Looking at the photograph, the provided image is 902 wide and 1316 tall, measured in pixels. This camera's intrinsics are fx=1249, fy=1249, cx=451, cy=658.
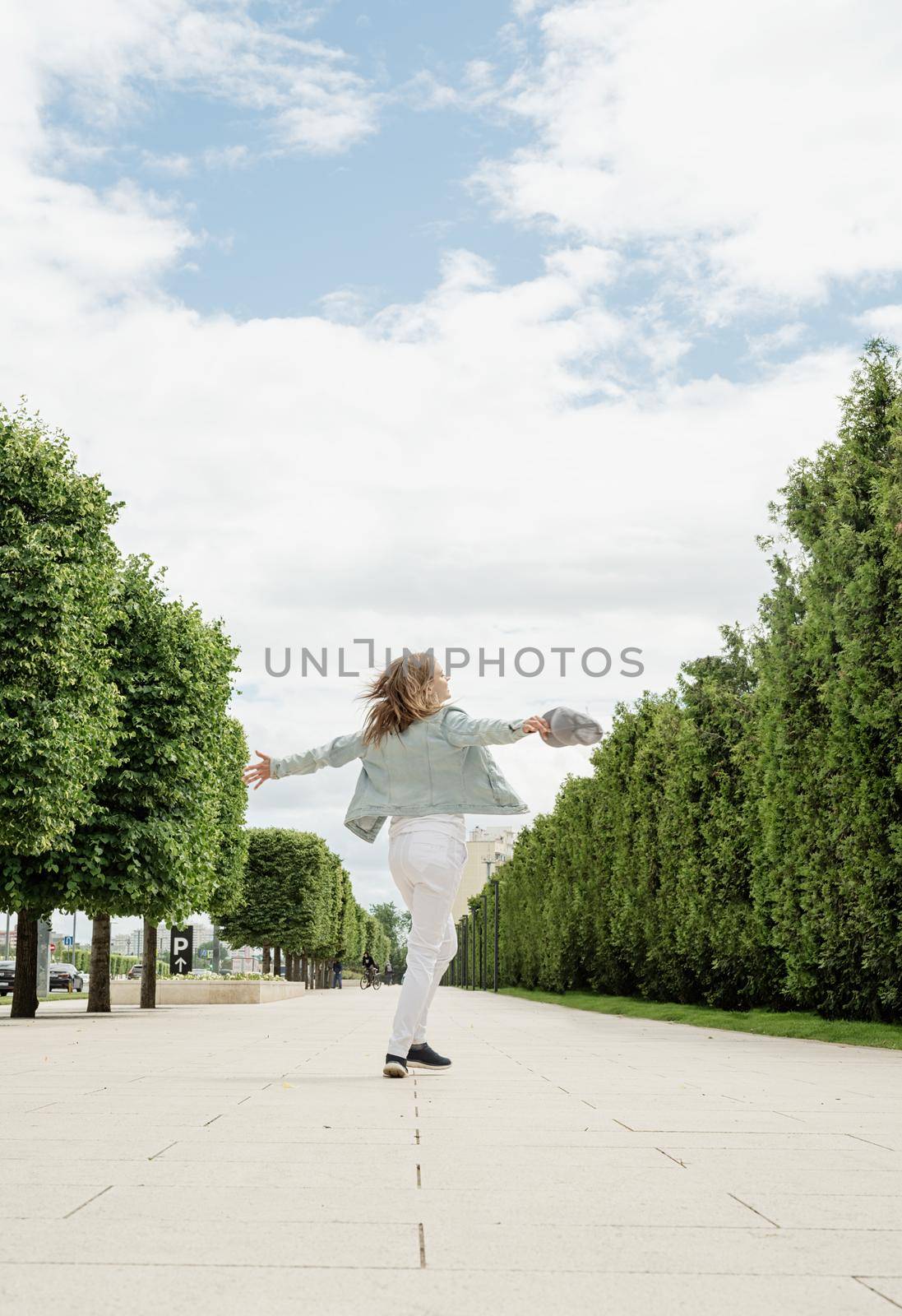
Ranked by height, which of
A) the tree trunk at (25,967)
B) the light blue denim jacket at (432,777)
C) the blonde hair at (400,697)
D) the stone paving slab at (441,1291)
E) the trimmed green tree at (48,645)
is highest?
the trimmed green tree at (48,645)

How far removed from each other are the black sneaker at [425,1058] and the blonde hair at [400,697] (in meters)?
1.95

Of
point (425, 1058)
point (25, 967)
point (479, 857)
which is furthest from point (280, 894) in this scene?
point (479, 857)

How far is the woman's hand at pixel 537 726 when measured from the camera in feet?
21.6

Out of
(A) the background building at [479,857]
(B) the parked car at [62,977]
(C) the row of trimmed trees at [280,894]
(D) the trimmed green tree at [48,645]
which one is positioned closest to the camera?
(D) the trimmed green tree at [48,645]

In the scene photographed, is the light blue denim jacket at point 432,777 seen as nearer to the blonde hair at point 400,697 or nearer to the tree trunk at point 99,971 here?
→ the blonde hair at point 400,697

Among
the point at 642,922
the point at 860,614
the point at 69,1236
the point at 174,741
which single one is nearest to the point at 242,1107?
the point at 69,1236

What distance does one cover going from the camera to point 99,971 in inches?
952

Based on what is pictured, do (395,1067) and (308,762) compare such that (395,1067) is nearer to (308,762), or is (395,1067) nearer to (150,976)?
(308,762)

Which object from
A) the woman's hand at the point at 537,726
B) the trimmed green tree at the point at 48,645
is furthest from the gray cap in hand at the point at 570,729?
the trimmed green tree at the point at 48,645

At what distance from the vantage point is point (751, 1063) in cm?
1016

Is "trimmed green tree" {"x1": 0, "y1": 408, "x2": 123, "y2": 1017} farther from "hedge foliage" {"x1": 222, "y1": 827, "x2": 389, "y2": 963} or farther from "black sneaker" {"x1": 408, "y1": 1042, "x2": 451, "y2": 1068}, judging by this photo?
"hedge foliage" {"x1": 222, "y1": 827, "x2": 389, "y2": 963}

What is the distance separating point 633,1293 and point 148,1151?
96.4 inches

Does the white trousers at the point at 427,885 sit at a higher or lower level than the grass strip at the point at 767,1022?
higher

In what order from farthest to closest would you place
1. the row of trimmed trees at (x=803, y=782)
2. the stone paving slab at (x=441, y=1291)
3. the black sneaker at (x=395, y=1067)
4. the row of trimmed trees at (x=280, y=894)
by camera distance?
the row of trimmed trees at (x=280, y=894), the row of trimmed trees at (x=803, y=782), the black sneaker at (x=395, y=1067), the stone paving slab at (x=441, y=1291)
